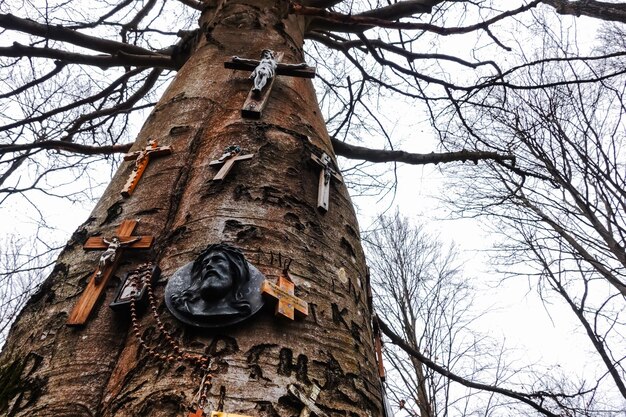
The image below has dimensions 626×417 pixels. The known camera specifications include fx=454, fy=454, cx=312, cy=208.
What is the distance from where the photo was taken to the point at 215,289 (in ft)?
3.59

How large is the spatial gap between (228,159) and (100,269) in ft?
1.80

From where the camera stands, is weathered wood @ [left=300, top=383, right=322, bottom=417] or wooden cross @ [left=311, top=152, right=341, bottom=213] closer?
weathered wood @ [left=300, top=383, right=322, bottom=417]

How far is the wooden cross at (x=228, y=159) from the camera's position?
5.01 ft

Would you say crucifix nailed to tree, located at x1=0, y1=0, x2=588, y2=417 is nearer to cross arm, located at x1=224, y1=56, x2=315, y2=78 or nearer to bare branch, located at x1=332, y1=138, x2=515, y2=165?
cross arm, located at x1=224, y1=56, x2=315, y2=78

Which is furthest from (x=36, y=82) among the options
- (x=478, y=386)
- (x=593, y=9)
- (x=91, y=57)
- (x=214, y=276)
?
(x=593, y=9)

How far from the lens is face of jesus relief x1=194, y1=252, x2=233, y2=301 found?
1102mm

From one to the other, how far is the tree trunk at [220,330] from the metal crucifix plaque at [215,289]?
0.11 ft

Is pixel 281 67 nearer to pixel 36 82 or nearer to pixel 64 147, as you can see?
pixel 64 147

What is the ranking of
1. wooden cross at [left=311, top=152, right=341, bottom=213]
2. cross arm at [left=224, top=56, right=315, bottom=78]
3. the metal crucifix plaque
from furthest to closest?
1. cross arm at [left=224, top=56, right=315, bottom=78]
2. wooden cross at [left=311, top=152, right=341, bottom=213]
3. the metal crucifix plaque

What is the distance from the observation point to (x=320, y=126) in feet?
7.55

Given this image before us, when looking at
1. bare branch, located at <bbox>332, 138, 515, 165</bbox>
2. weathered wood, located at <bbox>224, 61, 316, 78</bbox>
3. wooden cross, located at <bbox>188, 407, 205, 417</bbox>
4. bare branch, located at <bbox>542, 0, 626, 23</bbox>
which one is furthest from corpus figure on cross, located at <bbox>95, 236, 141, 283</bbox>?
bare branch, located at <bbox>542, 0, 626, 23</bbox>

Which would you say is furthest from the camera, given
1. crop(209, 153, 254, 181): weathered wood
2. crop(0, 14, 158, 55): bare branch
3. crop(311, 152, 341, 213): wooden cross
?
crop(0, 14, 158, 55): bare branch

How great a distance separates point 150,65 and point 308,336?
2.73m

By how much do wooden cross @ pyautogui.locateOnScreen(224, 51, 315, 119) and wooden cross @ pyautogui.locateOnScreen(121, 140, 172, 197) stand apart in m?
0.37
